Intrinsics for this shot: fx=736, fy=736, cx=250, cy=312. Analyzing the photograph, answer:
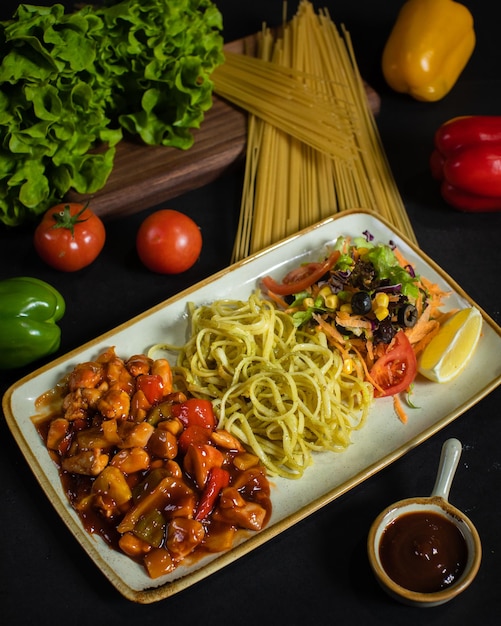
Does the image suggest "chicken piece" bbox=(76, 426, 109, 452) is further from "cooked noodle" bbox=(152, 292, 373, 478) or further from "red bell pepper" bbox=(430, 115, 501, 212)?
"red bell pepper" bbox=(430, 115, 501, 212)

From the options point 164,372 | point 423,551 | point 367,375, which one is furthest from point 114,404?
point 423,551

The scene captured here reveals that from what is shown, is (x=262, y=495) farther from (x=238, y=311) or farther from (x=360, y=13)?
(x=360, y=13)

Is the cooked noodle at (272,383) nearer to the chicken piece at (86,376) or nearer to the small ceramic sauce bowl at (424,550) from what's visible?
the chicken piece at (86,376)

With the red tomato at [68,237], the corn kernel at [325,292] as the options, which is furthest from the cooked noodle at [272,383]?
the red tomato at [68,237]

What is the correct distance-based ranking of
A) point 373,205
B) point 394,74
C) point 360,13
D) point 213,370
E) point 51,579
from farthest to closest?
point 360,13, point 394,74, point 373,205, point 213,370, point 51,579

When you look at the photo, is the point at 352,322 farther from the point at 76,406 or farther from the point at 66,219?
the point at 66,219

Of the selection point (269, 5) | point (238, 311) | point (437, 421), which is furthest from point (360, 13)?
point (437, 421)
